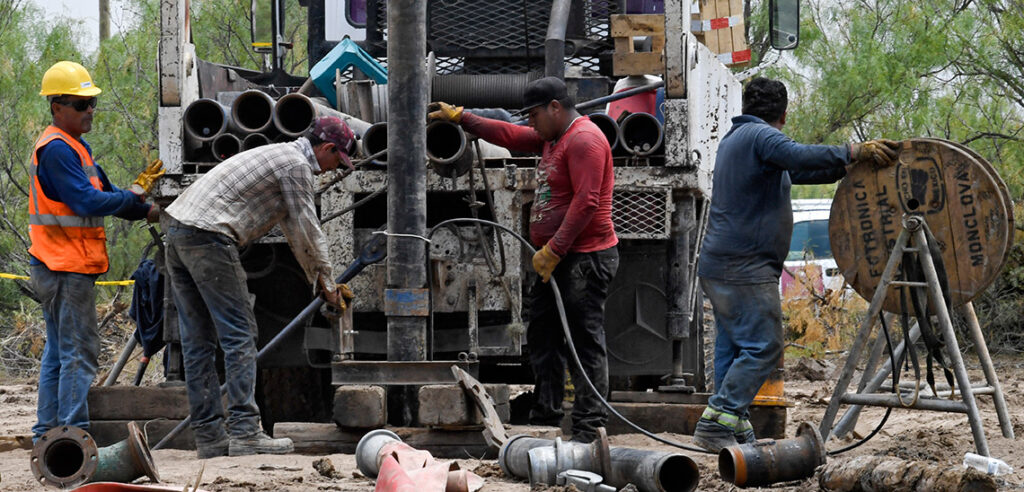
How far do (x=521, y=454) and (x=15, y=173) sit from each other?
1140 centimetres

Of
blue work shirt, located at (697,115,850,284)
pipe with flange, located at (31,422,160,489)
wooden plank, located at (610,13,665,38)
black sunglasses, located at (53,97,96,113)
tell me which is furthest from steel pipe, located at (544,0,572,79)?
pipe with flange, located at (31,422,160,489)

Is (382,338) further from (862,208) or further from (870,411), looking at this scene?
(870,411)

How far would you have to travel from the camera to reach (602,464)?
16.9 ft

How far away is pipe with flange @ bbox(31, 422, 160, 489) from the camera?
5207mm

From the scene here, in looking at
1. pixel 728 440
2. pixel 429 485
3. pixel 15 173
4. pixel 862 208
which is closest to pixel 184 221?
pixel 429 485

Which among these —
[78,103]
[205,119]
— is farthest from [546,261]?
[78,103]

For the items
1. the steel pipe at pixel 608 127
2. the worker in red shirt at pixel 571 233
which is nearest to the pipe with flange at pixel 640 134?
the steel pipe at pixel 608 127

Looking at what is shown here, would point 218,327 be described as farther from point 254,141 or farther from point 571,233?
point 571,233

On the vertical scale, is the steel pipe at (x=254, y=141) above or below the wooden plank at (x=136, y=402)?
above

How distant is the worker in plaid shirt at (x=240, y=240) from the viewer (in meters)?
6.11

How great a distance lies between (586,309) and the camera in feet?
20.6

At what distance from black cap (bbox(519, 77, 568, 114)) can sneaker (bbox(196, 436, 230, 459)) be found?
6.98 feet

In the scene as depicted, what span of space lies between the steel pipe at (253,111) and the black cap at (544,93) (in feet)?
4.26

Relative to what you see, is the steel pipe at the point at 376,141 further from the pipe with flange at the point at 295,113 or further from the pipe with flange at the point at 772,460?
the pipe with flange at the point at 772,460
